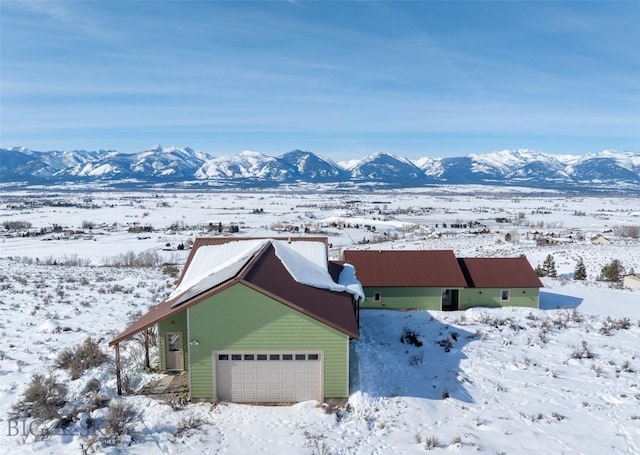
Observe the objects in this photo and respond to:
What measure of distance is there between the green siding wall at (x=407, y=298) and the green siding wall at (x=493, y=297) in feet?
5.60

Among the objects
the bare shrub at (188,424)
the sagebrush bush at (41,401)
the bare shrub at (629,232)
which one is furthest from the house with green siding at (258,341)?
the bare shrub at (629,232)

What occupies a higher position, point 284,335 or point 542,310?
point 284,335

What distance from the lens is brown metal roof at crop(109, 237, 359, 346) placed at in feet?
46.9

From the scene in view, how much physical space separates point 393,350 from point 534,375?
531cm

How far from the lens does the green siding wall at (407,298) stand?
26.6 meters

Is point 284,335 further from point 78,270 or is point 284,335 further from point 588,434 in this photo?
point 78,270

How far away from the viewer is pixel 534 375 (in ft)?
57.5

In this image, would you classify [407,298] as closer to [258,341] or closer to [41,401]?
[258,341]

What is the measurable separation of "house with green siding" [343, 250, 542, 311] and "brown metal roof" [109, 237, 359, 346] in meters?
9.25

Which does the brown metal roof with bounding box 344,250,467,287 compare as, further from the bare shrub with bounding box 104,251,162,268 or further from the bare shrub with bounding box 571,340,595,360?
the bare shrub with bounding box 104,251,162,268

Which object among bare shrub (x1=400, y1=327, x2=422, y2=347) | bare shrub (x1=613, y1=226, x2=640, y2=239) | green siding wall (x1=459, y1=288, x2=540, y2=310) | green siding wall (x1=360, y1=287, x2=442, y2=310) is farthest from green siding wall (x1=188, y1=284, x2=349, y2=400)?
bare shrub (x1=613, y1=226, x2=640, y2=239)

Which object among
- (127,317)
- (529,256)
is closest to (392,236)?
(529,256)

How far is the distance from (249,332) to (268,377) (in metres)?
1.54

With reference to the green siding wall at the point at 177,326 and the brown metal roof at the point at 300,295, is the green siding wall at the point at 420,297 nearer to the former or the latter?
the brown metal roof at the point at 300,295
